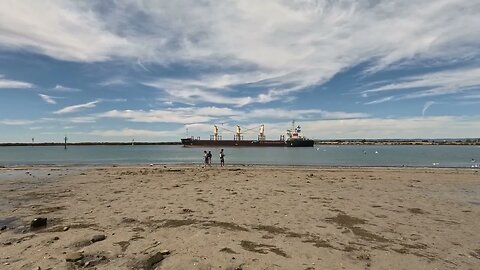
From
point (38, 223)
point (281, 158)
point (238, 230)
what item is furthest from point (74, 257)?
point (281, 158)

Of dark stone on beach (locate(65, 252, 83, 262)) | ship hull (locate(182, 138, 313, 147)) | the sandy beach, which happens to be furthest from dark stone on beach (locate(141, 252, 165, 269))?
ship hull (locate(182, 138, 313, 147))

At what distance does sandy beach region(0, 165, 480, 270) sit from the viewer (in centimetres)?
745

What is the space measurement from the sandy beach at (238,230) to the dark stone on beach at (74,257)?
0.03 m

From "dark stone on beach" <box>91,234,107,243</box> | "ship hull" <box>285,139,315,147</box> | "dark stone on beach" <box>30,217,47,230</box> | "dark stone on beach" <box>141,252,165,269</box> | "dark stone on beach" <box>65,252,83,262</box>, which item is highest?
"ship hull" <box>285,139,315,147</box>

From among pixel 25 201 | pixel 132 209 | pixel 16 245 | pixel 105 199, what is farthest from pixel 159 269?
pixel 25 201

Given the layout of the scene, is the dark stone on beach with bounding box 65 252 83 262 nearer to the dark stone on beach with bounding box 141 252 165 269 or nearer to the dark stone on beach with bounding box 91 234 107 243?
the dark stone on beach with bounding box 91 234 107 243

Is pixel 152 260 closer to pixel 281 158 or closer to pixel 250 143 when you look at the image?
pixel 281 158

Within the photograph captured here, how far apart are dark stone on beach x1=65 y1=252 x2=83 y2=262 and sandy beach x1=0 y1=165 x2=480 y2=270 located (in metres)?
0.03

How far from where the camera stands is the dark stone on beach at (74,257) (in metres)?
7.23

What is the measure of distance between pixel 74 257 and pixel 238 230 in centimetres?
429

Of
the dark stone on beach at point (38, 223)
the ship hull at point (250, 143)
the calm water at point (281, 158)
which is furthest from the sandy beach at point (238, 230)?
the ship hull at point (250, 143)

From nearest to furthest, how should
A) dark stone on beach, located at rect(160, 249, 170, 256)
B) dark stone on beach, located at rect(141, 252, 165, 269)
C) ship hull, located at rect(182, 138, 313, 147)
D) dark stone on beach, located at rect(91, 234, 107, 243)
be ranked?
dark stone on beach, located at rect(141, 252, 165, 269)
dark stone on beach, located at rect(160, 249, 170, 256)
dark stone on beach, located at rect(91, 234, 107, 243)
ship hull, located at rect(182, 138, 313, 147)

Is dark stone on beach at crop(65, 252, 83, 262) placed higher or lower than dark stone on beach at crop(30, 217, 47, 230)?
lower

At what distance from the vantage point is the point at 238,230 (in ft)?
32.0
